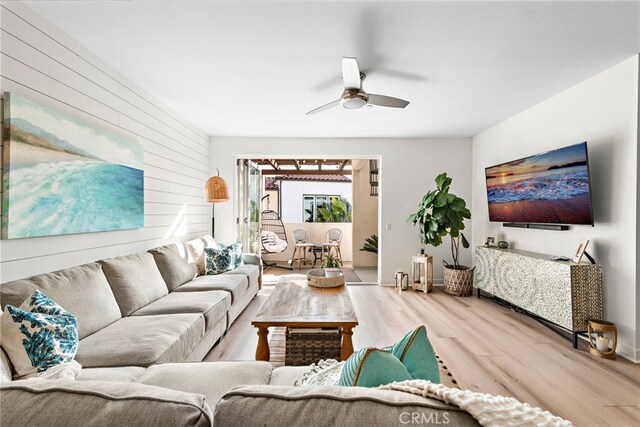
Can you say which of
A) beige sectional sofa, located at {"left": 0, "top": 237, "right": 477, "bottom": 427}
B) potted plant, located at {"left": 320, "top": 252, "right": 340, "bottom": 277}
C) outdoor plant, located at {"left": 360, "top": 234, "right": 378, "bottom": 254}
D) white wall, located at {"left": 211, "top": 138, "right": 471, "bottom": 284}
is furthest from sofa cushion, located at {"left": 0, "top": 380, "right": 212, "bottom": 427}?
outdoor plant, located at {"left": 360, "top": 234, "right": 378, "bottom": 254}

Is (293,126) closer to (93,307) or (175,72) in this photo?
(175,72)

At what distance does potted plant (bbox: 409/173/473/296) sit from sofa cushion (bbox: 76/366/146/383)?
157 inches

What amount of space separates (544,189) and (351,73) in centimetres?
259

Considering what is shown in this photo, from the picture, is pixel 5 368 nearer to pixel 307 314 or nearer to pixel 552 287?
pixel 307 314

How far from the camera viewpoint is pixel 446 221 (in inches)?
173

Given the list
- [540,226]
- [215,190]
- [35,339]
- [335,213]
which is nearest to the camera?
[35,339]

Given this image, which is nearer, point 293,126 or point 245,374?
point 245,374

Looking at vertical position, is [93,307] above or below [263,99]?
below

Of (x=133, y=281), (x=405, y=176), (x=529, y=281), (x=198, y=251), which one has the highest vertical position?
(x=405, y=176)

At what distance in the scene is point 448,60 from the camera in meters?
2.54

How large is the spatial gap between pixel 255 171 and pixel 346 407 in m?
5.81

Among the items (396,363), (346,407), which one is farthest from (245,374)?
(346,407)

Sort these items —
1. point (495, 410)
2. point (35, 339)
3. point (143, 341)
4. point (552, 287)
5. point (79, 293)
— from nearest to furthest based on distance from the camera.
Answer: point (495, 410) < point (35, 339) < point (143, 341) < point (79, 293) < point (552, 287)

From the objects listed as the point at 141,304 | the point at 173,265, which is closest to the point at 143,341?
the point at 141,304
